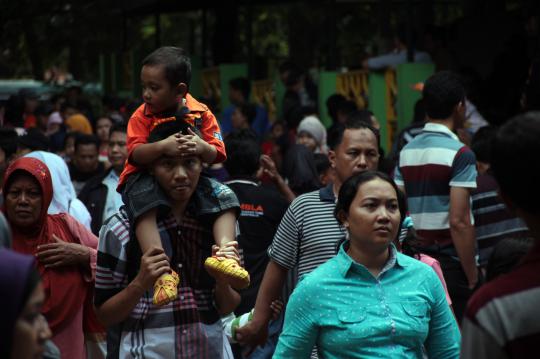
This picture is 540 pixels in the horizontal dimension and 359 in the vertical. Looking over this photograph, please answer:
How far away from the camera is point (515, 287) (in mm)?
3672

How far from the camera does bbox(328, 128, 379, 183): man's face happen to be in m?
6.95

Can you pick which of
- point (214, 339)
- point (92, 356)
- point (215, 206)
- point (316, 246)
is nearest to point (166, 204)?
point (215, 206)

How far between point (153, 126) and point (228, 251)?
75 centimetres

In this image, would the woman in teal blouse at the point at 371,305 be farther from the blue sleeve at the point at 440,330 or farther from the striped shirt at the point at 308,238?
the striped shirt at the point at 308,238

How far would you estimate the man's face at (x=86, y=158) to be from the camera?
42.6ft

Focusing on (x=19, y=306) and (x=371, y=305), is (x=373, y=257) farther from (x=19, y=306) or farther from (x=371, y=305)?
(x=19, y=306)

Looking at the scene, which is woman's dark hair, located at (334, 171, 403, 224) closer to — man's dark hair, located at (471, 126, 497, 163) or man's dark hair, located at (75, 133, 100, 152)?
man's dark hair, located at (471, 126, 497, 163)

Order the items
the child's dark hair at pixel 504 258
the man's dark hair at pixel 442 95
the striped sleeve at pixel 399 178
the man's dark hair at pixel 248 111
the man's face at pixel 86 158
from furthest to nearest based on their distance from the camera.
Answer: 1. the man's dark hair at pixel 248 111
2. the man's face at pixel 86 158
3. the striped sleeve at pixel 399 178
4. the man's dark hair at pixel 442 95
5. the child's dark hair at pixel 504 258

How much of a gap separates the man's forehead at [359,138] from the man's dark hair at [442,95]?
5.65 ft

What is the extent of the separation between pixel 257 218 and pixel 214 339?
319cm

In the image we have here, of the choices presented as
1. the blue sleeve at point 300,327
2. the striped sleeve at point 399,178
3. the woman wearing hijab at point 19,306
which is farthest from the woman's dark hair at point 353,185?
the striped sleeve at point 399,178

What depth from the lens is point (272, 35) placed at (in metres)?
39.8

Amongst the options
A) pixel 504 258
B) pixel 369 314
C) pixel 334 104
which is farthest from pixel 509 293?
pixel 334 104

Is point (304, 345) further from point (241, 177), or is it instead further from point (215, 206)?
point (241, 177)
